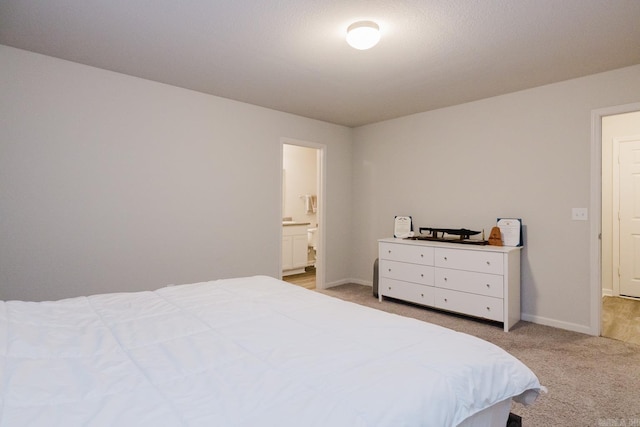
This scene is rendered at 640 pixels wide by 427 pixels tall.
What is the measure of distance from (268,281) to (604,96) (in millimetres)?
3393

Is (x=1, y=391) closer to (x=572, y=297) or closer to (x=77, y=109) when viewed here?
(x=77, y=109)

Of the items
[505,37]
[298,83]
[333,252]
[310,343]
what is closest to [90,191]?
[298,83]

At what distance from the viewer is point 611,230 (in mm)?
4566

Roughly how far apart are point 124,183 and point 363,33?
250 centimetres

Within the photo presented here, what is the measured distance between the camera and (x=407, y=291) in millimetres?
4066

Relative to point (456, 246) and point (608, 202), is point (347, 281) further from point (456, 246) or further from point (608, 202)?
point (608, 202)

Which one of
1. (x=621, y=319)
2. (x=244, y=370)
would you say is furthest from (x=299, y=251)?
(x=244, y=370)

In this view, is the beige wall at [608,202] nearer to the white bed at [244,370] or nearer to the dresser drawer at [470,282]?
the dresser drawer at [470,282]

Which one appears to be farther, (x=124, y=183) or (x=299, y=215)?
(x=299, y=215)

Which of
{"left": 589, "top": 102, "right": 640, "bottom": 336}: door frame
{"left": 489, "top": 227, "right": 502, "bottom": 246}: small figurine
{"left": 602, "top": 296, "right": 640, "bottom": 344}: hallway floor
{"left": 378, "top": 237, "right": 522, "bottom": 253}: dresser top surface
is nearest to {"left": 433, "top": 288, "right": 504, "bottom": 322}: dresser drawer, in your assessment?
{"left": 378, "top": 237, "right": 522, "bottom": 253}: dresser top surface

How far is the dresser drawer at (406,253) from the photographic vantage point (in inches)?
152

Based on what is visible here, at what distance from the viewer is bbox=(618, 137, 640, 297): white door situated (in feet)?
14.4

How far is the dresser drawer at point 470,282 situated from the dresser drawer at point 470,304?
50 millimetres

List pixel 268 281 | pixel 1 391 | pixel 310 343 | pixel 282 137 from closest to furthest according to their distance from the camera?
pixel 1 391 < pixel 310 343 < pixel 268 281 < pixel 282 137
